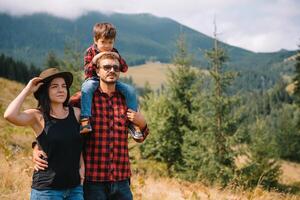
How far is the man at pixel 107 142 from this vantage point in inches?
170

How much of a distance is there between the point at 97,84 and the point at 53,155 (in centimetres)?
91

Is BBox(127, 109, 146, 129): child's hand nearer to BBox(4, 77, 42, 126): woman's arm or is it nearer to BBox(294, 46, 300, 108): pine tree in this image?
BBox(4, 77, 42, 126): woman's arm

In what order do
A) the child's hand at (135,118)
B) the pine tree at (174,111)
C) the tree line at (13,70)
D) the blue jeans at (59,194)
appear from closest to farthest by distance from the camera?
1. the blue jeans at (59,194)
2. the child's hand at (135,118)
3. the pine tree at (174,111)
4. the tree line at (13,70)

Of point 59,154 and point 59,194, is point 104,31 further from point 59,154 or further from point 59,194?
point 59,194

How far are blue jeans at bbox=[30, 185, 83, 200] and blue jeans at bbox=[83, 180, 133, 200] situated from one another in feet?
0.45

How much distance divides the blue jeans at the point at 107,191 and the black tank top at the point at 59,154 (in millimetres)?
209

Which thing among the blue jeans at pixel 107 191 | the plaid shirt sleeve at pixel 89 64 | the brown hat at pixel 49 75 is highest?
the plaid shirt sleeve at pixel 89 64

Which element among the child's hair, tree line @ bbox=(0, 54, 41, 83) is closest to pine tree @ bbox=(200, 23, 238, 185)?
the child's hair

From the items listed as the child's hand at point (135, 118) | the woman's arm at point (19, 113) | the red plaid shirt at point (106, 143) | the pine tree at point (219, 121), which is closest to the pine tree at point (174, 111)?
the pine tree at point (219, 121)

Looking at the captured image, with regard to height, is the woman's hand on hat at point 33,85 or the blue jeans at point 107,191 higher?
the woman's hand on hat at point 33,85

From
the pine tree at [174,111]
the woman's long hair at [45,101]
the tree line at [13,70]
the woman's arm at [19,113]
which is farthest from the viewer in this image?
the tree line at [13,70]

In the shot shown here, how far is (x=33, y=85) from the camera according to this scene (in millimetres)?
4191

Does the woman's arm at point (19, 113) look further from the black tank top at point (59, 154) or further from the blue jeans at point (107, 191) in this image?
the blue jeans at point (107, 191)

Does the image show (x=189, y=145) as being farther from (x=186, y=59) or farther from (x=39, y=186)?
(x=39, y=186)
